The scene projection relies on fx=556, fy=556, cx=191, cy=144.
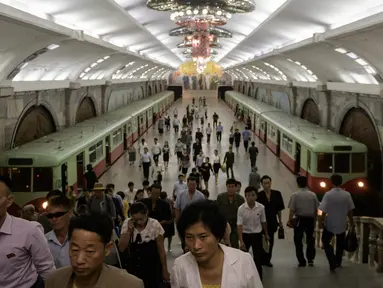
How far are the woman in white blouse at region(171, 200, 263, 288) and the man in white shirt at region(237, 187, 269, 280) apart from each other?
11.6 feet

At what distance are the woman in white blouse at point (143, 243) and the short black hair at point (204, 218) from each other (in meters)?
1.96

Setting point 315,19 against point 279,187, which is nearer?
point 315,19

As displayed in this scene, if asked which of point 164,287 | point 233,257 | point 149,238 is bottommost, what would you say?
point 164,287

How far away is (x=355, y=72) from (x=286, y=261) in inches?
457

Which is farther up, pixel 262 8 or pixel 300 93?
pixel 262 8

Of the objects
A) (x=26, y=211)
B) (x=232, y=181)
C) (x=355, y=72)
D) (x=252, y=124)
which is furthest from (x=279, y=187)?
(x=252, y=124)

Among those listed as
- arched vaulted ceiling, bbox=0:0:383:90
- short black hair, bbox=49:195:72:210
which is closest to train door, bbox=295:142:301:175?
arched vaulted ceiling, bbox=0:0:383:90

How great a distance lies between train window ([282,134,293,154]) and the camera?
20.9 metres

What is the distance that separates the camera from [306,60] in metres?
21.2

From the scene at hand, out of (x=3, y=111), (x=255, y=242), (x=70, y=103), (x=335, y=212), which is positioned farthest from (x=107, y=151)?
(x=255, y=242)

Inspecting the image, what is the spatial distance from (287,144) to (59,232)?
18.5 meters

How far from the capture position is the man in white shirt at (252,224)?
653 centimetres

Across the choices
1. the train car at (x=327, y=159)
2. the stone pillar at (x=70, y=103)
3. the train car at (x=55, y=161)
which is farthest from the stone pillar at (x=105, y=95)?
the train car at (x=327, y=159)

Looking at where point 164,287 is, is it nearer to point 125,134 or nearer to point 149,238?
point 149,238
